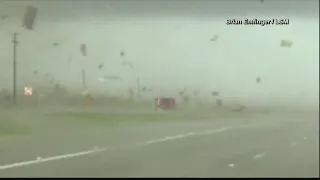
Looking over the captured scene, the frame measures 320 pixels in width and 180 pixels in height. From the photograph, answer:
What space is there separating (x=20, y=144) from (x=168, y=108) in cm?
309

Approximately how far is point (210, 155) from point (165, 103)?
1.35m

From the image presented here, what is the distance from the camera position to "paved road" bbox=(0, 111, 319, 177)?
10148 mm

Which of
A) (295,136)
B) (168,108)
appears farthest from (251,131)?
(168,108)

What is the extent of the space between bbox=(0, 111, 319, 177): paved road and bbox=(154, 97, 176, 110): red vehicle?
0.87 metres

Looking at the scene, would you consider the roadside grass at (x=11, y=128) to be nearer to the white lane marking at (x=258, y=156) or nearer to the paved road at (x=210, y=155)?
the paved road at (x=210, y=155)

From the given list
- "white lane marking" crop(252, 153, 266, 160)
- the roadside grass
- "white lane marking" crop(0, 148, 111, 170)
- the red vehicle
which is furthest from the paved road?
the roadside grass

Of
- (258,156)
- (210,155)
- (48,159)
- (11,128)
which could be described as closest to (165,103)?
(210,155)

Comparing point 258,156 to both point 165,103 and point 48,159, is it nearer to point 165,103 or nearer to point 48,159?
point 165,103

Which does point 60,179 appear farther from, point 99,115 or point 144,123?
point 144,123

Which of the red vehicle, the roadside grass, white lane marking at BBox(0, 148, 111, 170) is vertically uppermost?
the red vehicle

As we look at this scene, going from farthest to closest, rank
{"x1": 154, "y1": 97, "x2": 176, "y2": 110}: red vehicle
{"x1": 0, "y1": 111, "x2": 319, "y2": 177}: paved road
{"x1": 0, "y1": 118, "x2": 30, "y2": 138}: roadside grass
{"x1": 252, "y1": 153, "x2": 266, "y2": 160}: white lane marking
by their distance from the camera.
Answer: {"x1": 154, "y1": 97, "x2": 176, "y2": 110}: red vehicle, {"x1": 252, "y1": 153, "x2": 266, "y2": 160}: white lane marking, {"x1": 0, "y1": 118, "x2": 30, "y2": 138}: roadside grass, {"x1": 0, "y1": 111, "x2": 319, "y2": 177}: paved road

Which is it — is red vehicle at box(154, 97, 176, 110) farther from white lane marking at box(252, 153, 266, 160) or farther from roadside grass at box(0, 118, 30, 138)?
roadside grass at box(0, 118, 30, 138)

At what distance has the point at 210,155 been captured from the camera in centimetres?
1245

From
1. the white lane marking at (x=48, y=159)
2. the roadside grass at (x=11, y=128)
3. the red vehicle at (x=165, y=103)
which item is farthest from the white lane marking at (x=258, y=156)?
the roadside grass at (x=11, y=128)
